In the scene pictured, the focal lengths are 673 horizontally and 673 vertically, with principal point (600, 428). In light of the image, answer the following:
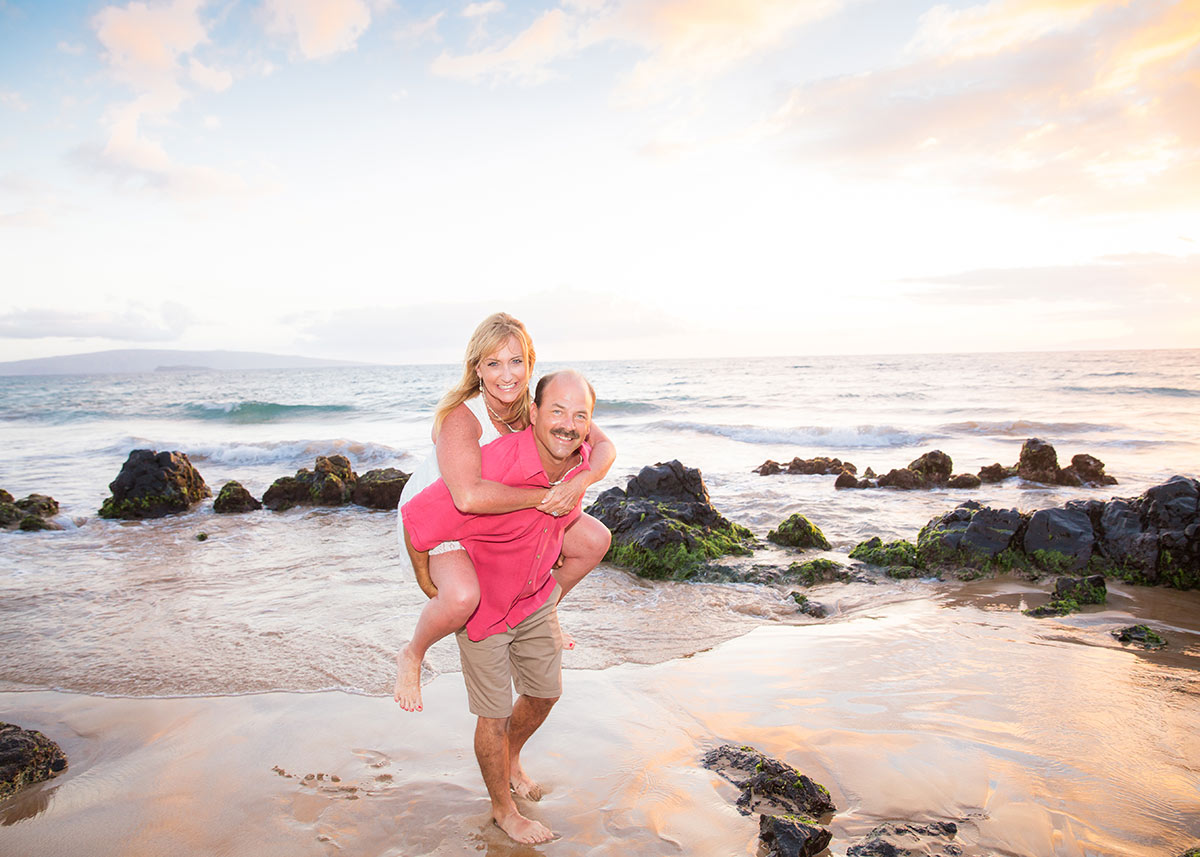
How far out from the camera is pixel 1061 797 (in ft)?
10.5

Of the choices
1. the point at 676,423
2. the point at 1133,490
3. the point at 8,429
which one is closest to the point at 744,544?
the point at 1133,490

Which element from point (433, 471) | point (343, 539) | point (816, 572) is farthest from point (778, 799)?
point (343, 539)

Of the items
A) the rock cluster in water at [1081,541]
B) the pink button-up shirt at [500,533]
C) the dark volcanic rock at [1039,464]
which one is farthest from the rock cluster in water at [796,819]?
the dark volcanic rock at [1039,464]

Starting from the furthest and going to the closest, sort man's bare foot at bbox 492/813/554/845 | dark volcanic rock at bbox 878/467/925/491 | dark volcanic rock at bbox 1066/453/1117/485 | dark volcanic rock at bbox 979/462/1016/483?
dark volcanic rock at bbox 979/462/1016/483, dark volcanic rock at bbox 1066/453/1117/485, dark volcanic rock at bbox 878/467/925/491, man's bare foot at bbox 492/813/554/845

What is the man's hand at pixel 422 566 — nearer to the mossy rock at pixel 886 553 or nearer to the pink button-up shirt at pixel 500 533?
the pink button-up shirt at pixel 500 533

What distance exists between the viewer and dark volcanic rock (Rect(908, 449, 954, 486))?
40.0 ft

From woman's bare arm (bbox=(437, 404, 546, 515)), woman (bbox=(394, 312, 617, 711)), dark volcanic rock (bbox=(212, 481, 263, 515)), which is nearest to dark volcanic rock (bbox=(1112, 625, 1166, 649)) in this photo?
woman (bbox=(394, 312, 617, 711))

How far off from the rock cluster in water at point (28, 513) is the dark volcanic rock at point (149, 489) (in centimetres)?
72

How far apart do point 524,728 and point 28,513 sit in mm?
10715

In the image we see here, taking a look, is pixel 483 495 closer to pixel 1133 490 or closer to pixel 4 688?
pixel 4 688

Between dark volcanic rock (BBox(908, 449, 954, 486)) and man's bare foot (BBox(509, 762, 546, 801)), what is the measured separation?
34.9 feet

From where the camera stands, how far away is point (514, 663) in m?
3.43

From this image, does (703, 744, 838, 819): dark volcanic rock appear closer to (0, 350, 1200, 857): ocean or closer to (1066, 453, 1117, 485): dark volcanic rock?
(0, 350, 1200, 857): ocean

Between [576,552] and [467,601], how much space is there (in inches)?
30.1
